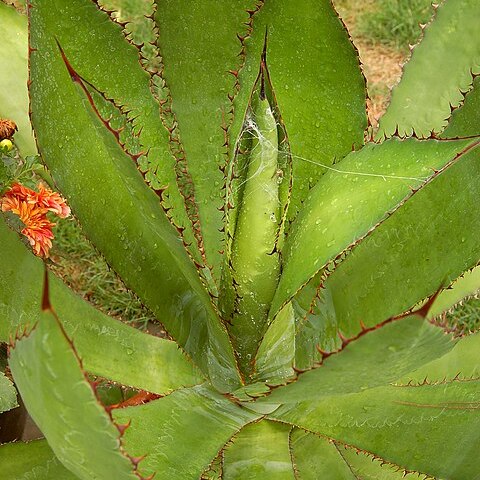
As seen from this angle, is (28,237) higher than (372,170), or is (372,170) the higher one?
(372,170)

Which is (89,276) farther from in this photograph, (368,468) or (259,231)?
(259,231)

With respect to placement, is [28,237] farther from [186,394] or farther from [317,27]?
[317,27]

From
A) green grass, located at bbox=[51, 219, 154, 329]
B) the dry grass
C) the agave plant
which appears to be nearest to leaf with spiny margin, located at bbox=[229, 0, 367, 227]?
the agave plant

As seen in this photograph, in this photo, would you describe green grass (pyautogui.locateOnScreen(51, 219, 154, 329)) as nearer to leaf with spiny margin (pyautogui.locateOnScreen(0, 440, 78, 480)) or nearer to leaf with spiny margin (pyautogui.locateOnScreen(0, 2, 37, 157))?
leaf with spiny margin (pyautogui.locateOnScreen(0, 2, 37, 157))

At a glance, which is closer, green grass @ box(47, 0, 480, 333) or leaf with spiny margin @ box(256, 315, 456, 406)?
leaf with spiny margin @ box(256, 315, 456, 406)

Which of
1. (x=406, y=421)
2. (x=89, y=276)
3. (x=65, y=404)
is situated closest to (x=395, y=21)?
(x=89, y=276)

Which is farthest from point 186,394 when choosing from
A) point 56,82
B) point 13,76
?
point 13,76
